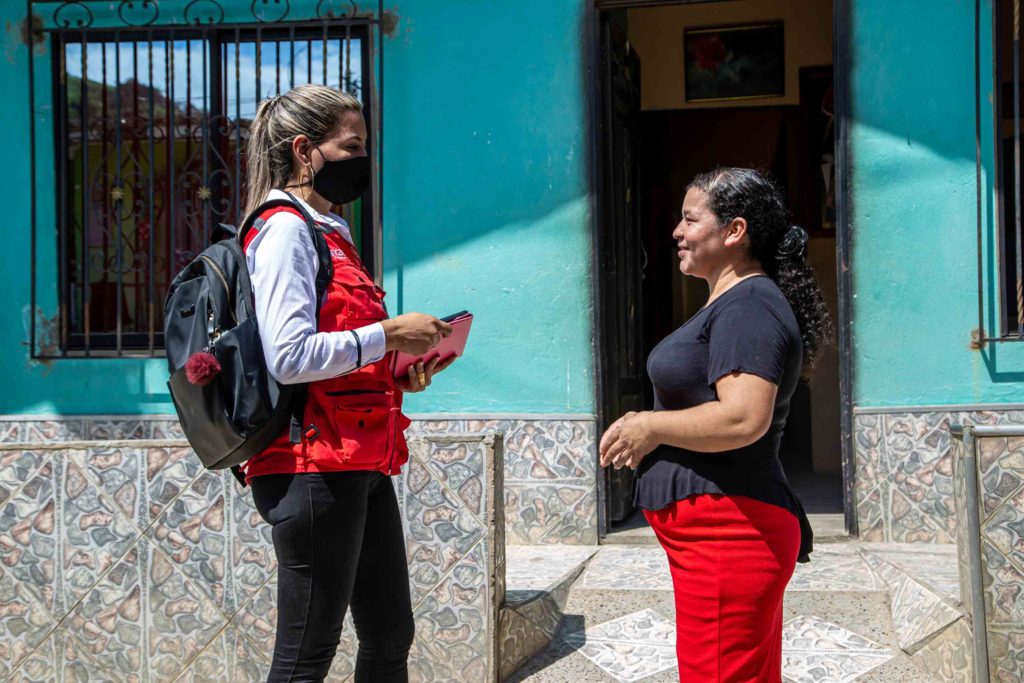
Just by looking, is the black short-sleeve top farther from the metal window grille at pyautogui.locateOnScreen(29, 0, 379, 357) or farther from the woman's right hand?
the metal window grille at pyautogui.locateOnScreen(29, 0, 379, 357)

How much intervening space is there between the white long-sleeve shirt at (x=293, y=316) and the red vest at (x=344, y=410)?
0.24 ft

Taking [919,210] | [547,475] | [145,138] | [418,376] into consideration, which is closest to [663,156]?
[919,210]

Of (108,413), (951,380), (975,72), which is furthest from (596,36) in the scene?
(108,413)

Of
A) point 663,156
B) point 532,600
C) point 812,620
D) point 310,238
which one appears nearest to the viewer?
point 310,238

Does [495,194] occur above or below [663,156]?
below

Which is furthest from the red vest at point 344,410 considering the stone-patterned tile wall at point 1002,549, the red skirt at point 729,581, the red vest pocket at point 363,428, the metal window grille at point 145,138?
the metal window grille at point 145,138

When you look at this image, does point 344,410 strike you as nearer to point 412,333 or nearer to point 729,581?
point 412,333

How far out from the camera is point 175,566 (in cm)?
359

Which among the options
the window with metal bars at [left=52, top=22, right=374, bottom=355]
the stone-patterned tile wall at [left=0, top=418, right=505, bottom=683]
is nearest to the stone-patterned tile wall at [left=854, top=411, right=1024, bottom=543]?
the stone-patterned tile wall at [left=0, top=418, right=505, bottom=683]

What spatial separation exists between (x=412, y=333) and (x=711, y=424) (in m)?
0.65

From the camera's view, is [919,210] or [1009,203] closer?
[919,210]

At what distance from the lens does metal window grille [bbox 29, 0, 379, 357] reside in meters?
5.45

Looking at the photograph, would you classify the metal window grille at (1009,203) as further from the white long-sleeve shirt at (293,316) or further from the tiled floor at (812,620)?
the white long-sleeve shirt at (293,316)

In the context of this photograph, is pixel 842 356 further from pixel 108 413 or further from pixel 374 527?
pixel 108 413
